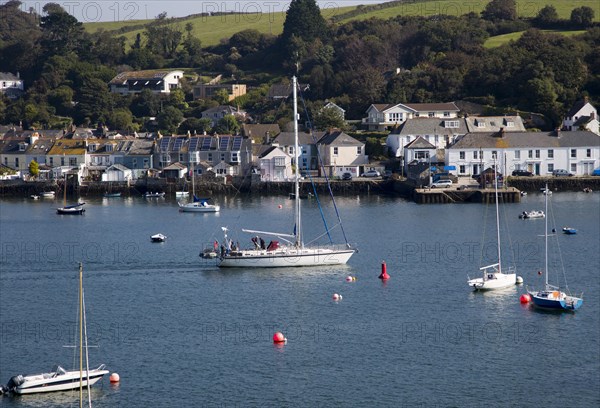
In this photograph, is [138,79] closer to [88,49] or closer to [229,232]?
[88,49]

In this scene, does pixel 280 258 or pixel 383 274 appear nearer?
pixel 383 274

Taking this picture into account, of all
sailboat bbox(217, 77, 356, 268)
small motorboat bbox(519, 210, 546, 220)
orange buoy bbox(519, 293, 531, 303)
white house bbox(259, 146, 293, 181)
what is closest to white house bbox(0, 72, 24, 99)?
white house bbox(259, 146, 293, 181)

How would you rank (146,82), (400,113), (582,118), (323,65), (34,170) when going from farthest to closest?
(146,82) → (323,65) → (400,113) → (582,118) → (34,170)

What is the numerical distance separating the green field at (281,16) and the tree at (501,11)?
9.94 feet

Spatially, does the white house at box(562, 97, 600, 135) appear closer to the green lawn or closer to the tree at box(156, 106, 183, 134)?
the green lawn

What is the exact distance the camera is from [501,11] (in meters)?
135

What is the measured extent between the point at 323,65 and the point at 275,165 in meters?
39.2

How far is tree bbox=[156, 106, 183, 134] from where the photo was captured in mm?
115000

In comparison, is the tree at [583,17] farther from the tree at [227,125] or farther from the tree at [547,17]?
the tree at [227,125]

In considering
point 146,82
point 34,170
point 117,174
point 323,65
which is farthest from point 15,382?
point 146,82

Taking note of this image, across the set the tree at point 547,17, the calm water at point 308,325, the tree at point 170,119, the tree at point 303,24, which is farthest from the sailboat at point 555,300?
the tree at point 303,24

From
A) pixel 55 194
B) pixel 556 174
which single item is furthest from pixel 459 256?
pixel 55 194

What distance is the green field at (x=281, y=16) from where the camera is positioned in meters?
142

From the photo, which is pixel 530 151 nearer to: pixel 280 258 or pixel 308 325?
pixel 280 258
